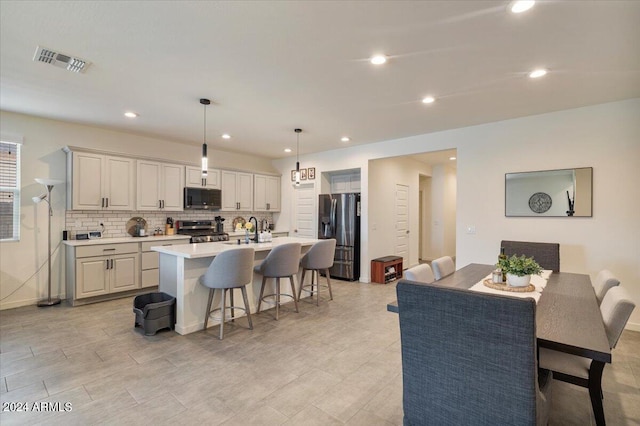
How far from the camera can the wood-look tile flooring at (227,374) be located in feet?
6.64

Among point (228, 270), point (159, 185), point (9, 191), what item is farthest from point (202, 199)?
point (228, 270)

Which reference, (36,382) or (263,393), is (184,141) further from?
(263,393)

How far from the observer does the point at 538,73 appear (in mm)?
2893

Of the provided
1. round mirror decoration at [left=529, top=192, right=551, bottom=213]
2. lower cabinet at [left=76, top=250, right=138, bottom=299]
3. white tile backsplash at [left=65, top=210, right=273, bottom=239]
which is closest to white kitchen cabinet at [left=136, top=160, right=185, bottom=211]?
white tile backsplash at [left=65, top=210, right=273, bottom=239]

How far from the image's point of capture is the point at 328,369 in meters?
2.61

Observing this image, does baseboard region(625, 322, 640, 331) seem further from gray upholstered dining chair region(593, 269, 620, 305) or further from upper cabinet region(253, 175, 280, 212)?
upper cabinet region(253, 175, 280, 212)

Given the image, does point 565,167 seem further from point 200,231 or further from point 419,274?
point 200,231

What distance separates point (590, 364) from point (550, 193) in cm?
285

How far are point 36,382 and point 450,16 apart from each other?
409cm

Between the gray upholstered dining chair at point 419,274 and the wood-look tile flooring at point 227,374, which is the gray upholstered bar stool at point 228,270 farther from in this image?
the gray upholstered dining chair at point 419,274

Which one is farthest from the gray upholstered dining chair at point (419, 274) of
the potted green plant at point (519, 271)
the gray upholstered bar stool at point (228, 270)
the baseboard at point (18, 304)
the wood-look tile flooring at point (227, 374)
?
the baseboard at point (18, 304)

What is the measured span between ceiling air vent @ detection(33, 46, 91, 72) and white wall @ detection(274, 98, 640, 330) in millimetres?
4559

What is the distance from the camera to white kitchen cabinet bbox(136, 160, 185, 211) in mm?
5109

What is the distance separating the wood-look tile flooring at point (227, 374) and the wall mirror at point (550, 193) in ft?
5.03
